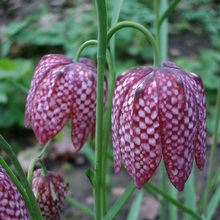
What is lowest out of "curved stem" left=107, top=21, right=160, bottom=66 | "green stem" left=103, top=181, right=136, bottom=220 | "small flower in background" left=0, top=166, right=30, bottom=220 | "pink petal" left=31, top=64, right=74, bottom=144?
"green stem" left=103, top=181, right=136, bottom=220

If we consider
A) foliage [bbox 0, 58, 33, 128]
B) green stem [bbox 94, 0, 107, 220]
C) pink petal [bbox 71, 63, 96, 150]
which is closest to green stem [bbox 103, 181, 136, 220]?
green stem [bbox 94, 0, 107, 220]

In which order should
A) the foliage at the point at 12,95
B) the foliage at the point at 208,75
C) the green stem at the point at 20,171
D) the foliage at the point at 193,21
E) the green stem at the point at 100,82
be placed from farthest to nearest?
the foliage at the point at 193,21, the foliage at the point at 208,75, the foliage at the point at 12,95, the green stem at the point at 100,82, the green stem at the point at 20,171

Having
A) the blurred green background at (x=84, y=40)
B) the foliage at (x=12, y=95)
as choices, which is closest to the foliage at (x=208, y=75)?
the blurred green background at (x=84, y=40)

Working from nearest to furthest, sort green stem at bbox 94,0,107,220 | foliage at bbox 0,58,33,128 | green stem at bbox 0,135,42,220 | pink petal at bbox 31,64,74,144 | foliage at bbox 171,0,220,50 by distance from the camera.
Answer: green stem at bbox 0,135,42,220
green stem at bbox 94,0,107,220
pink petal at bbox 31,64,74,144
foliage at bbox 0,58,33,128
foliage at bbox 171,0,220,50

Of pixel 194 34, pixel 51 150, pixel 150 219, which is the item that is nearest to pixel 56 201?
pixel 150 219

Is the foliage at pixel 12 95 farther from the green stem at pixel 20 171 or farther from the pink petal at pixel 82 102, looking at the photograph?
the green stem at pixel 20 171

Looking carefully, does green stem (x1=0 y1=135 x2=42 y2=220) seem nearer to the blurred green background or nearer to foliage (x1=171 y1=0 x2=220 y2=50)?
the blurred green background

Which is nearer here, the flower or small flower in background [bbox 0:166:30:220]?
small flower in background [bbox 0:166:30:220]
